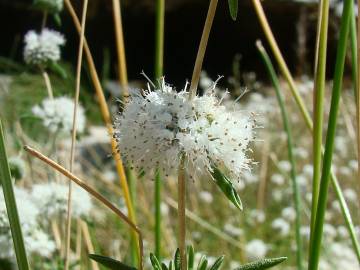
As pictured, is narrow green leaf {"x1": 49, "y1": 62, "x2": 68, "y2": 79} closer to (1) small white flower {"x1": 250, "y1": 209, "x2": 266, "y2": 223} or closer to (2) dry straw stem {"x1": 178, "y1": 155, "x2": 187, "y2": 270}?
(2) dry straw stem {"x1": 178, "y1": 155, "x2": 187, "y2": 270}

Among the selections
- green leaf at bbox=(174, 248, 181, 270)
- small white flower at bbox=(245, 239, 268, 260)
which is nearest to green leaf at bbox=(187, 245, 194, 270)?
green leaf at bbox=(174, 248, 181, 270)

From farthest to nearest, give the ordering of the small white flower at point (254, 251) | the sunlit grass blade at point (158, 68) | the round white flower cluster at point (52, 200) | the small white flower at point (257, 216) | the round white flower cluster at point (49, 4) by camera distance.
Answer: the small white flower at point (257, 216) < the small white flower at point (254, 251) < the round white flower cluster at point (52, 200) < the round white flower cluster at point (49, 4) < the sunlit grass blade at point (158, 68)

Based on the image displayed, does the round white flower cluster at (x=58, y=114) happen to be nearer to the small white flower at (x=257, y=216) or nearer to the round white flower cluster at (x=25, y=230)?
the round white flower cluster at (x=25, y=230)

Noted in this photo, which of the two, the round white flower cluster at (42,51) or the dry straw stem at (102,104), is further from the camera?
the round white flower cluster at (42,51)

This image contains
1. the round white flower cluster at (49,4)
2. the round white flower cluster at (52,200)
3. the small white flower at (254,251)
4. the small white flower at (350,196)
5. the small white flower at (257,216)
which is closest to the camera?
the round white flower cluster at (49,4)

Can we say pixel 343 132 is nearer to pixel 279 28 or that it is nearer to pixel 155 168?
pixel 279 28

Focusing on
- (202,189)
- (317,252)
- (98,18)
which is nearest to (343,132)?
(202,189)

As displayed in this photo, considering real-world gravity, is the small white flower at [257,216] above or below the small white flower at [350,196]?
below

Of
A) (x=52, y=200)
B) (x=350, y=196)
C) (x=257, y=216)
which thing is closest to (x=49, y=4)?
(x=52, y=200)

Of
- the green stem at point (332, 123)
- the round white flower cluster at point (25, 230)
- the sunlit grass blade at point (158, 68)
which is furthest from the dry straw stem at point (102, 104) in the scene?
the green stem at point (332, 123)
